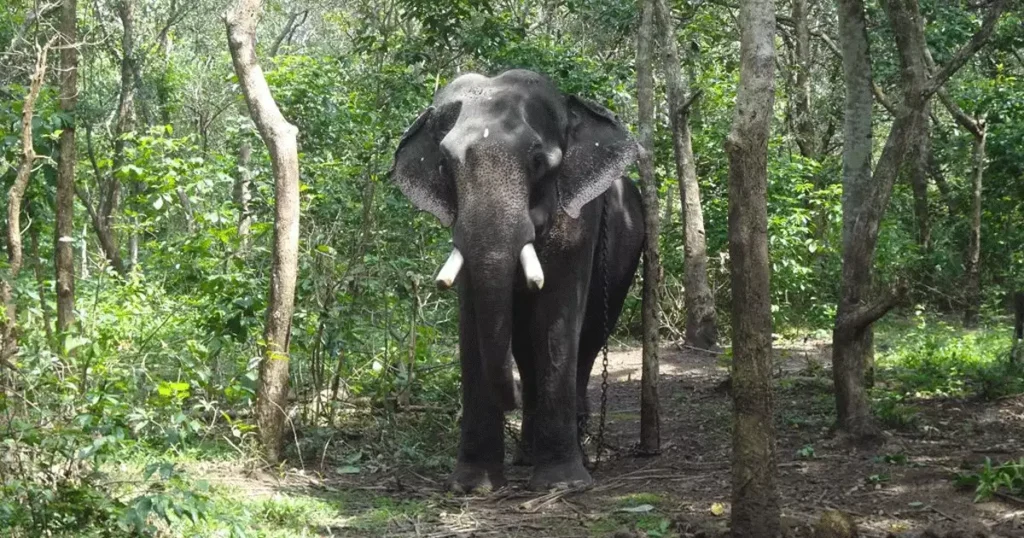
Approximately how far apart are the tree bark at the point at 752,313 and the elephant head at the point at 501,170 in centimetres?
168

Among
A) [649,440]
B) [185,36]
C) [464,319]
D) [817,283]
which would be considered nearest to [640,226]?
[649,440]

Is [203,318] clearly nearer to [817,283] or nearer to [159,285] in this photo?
[159,285]

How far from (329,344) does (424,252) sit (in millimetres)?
1733

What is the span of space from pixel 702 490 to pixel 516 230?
202 centimetres

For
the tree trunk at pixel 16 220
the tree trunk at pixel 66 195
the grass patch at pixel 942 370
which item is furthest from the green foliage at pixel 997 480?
the tree trunk at pixel 66 195

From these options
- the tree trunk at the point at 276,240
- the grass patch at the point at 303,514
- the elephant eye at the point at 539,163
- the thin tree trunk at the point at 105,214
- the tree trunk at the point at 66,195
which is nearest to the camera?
the grass patch at the point at 303,514

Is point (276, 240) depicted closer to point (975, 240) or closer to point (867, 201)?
point (867, 201)

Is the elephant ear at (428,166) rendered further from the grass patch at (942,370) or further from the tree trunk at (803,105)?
the tree trunk at (803,105)

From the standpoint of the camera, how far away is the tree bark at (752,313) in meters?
5.60

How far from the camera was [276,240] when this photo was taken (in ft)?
26.7

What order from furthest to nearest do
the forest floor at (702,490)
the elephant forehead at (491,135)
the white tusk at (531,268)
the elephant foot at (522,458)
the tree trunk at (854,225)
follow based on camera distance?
1. the elephant foot at (522,458)
2. the tree trunk at (854,225)
3. the elephant forehead at (491,135)
4. the white tusk at (531,268)
5. the forest floor at (702,490)

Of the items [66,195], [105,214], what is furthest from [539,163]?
[105,214]

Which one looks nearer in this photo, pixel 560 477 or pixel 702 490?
pixel 702 490

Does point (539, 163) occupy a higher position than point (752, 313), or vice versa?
point (539, 163)
